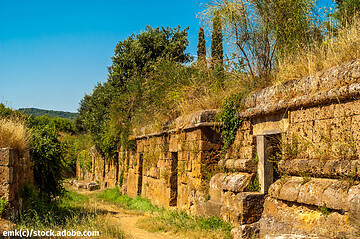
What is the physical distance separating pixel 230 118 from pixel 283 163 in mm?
2129

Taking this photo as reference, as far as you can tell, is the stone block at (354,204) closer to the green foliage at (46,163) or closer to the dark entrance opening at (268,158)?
the dark entrance opening at (268,158)

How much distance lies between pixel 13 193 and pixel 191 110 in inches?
182

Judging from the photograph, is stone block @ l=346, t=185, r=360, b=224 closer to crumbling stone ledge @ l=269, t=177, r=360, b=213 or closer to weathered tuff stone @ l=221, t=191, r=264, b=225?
crumbling stone ledge @ l=269, t=177, r=360, b=213

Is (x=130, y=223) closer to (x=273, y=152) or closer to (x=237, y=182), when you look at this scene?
(x=237, y=182)

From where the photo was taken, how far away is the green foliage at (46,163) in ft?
31.0

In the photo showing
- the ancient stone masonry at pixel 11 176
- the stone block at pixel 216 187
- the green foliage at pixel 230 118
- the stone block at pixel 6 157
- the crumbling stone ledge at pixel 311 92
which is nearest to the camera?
the crumbling stone ledge at pixel 311 92

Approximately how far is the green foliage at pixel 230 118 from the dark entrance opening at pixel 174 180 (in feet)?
9.69

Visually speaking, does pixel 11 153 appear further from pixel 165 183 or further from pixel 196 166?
pixel 165 183

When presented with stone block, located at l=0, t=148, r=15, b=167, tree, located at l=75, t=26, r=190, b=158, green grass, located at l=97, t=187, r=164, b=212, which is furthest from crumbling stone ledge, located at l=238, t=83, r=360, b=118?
tree, located at l=75, t=26, r=190, b=158

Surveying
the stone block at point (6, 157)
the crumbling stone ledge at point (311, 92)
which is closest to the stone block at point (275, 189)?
the crumbling stone ledge at point (311, 92)

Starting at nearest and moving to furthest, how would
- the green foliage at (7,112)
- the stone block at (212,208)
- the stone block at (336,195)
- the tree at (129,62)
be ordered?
1. the stone block at (336,195)
2. the stone block at (212,208)
3. the green foliage at (7,112)
4. the tree at (129,62)

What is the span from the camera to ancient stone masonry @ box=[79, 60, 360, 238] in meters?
5.07

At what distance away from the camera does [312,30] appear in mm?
8320

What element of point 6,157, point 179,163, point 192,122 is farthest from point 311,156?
point 6,157
